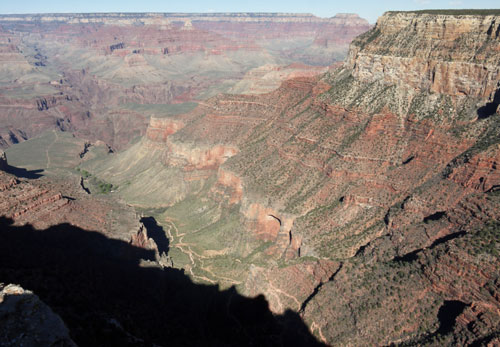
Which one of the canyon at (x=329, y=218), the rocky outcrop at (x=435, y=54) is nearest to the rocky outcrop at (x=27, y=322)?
the canyon at (x=329, y=218)

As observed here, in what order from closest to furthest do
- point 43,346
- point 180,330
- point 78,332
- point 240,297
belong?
1. point 43,346
2. point 78,332
3. point 180,330
4. point 240,297

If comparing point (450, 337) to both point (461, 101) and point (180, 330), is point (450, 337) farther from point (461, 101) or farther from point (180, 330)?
point (461, 101)

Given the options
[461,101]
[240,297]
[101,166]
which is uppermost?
[461,101]

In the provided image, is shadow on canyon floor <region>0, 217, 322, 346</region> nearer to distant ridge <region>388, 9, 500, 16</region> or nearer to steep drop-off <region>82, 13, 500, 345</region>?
steep drop-off <region>82, 13, 500, 345</region>

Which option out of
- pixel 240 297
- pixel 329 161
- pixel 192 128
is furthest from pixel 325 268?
pixel 192 128

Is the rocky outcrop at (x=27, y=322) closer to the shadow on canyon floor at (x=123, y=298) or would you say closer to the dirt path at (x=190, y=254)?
the shadow on canyon floor at (x=123, y=298)

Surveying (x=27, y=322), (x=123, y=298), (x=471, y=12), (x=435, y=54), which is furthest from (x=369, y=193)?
(x=27, y=322)

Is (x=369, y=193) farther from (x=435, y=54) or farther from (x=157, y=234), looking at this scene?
(x=157, y=234)
